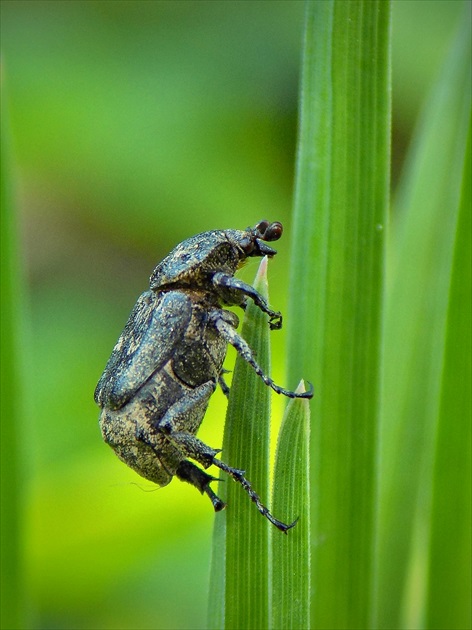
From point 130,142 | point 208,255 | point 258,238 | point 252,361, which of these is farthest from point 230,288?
point 130,142

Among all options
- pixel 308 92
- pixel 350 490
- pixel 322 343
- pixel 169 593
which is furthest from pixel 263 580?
pixel 169 593

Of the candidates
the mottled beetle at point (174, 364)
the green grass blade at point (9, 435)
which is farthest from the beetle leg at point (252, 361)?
the green grass blade at point (9, 435)

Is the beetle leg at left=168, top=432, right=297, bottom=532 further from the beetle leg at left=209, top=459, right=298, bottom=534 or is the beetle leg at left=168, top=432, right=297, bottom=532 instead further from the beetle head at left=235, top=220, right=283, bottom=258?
the beetle head at left=235, top=220, right=283, bottom=258

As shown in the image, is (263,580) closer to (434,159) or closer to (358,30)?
(358,30)

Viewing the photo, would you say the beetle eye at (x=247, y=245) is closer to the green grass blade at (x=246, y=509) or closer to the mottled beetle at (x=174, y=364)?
the mottled beetle at (x=174, y=364)

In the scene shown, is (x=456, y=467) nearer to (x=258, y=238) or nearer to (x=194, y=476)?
(x=194, y=476)
